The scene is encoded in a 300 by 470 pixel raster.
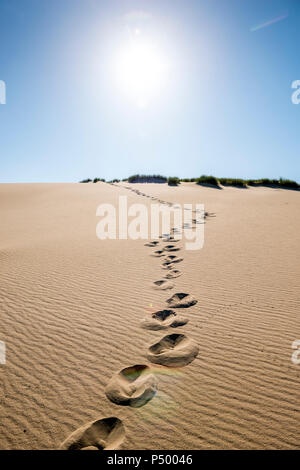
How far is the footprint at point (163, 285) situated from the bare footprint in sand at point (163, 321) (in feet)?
2.58

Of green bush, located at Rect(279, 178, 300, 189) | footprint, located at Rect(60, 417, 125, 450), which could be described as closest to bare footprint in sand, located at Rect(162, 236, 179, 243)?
footprint, located at Rect(60, 417, 125, 450)

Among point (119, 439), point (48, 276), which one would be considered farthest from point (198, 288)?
point (48, 276)

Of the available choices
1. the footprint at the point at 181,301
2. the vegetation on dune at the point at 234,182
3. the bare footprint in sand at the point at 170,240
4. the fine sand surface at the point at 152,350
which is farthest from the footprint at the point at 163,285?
the vegetation on dune at the point at 234,182

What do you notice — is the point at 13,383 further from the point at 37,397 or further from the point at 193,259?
the point at 193,259

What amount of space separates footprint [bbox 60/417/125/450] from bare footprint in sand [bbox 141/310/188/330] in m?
1.18

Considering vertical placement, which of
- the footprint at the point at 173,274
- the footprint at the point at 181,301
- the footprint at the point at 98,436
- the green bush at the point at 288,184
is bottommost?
the footprint at the point at 98,436

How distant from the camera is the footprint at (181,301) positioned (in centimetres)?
329

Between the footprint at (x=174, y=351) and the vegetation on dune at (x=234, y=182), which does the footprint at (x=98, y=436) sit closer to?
the footprint at (x=174, y=351)

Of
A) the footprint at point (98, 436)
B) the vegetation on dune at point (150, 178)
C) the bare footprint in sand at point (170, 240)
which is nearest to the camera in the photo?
the footprint at point (98, 436)

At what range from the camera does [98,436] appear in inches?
63.7

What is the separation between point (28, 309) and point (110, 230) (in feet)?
16.6

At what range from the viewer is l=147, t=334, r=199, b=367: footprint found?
2.22 m

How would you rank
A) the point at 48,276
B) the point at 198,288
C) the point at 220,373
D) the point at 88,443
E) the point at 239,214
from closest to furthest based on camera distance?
the point at 88,443
the point at 220,373
the point at 198,288
the point at 48,276
the point at 239,214

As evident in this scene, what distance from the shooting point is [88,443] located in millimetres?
1569
